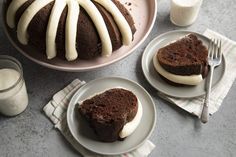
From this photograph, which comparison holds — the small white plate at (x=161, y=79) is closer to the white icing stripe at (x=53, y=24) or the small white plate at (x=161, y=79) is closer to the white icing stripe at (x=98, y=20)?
the white icing stripe at (x=98, y=20)

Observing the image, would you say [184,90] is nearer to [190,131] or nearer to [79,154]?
[190,131]

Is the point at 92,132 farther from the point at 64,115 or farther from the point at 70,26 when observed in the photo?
the point at 70,26

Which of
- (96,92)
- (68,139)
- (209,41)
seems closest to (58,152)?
(68,139)

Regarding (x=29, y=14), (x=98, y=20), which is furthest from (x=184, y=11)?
(x=29, y=14)

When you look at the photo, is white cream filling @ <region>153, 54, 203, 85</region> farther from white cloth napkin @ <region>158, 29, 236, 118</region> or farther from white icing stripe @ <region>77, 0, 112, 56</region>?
white icing stripe @ <region>77, 0, 112, 56</region>

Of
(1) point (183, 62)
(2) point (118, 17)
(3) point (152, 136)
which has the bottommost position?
(3) point (152, 136)
